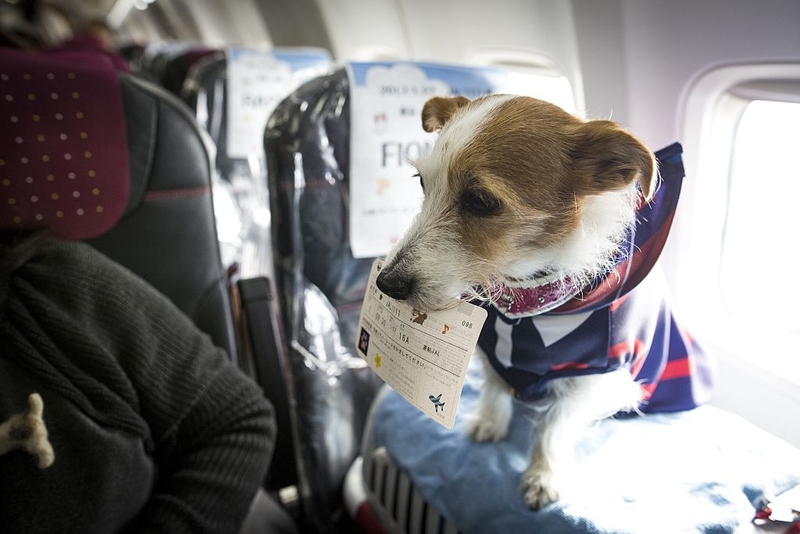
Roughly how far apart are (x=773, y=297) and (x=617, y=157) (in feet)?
1.34

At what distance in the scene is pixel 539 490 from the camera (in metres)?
0.74

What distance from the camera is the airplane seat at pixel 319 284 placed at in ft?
3.45

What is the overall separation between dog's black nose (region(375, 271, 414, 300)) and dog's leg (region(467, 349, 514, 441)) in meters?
0.36

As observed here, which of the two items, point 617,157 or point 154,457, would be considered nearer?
point 617,157

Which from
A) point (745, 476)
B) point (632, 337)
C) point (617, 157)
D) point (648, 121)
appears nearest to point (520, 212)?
point (617, 157)

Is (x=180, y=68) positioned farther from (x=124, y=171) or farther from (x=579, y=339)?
(x=579, y=339)

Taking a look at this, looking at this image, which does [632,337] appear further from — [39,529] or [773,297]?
[39,529]

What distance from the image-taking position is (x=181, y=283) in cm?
107

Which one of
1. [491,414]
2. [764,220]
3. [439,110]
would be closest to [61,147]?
[439,110]

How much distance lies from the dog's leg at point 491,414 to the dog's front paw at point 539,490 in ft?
0.43

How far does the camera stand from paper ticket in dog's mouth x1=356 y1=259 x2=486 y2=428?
50 centimetres

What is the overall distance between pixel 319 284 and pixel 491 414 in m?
0.52

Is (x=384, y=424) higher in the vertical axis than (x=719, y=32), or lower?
lower

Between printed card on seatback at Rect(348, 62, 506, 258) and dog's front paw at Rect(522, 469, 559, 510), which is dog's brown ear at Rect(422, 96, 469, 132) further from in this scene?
dog's front paw at Rect(522, 469, 559, 510)
